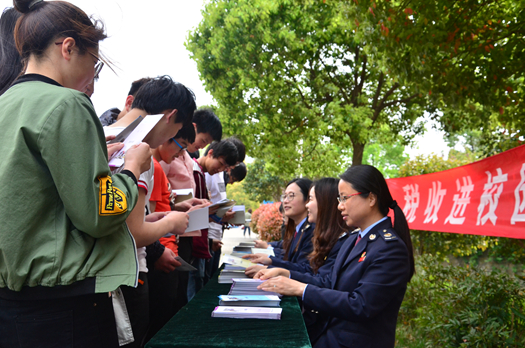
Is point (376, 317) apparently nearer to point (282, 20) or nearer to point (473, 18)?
point (473, 18)

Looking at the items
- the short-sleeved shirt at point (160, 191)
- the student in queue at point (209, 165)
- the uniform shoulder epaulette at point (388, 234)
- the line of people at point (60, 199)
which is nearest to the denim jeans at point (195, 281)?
the student in queue at point (209, 165)

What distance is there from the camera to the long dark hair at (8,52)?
1.60 metres

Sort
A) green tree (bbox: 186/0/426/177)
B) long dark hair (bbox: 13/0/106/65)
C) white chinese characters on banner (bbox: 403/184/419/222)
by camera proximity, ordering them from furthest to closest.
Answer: green tree (bbox: 186/0/426/177) → white chinese characters on banner (bbox: 403/184/419/222) → long dark hair (bbox: 13/0/106/65)

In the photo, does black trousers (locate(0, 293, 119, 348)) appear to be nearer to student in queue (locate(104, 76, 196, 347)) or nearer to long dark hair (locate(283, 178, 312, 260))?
student in queue (locate(104, 76, 196, 347))

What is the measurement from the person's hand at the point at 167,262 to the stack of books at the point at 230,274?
352 millimetres

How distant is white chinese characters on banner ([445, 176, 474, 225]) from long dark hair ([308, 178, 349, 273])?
168cm

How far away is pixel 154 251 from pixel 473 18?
3733mm

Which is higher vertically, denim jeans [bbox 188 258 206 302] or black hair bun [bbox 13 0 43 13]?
black hair bun [bbox 13 0 43 13]

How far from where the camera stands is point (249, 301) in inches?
75.2

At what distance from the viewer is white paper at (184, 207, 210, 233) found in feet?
7.40

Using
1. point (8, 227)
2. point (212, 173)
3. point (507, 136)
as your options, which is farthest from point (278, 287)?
point (507, 136)

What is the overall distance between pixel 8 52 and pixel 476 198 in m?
4.01

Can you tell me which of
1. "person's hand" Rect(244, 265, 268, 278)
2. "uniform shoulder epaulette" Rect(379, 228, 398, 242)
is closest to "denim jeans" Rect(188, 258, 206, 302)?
"person's hand" Rect(244, 265, 268, 278)

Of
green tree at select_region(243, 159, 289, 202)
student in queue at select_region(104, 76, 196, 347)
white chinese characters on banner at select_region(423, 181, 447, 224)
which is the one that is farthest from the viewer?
green tree at select_region(243, 159, 289, 202)
